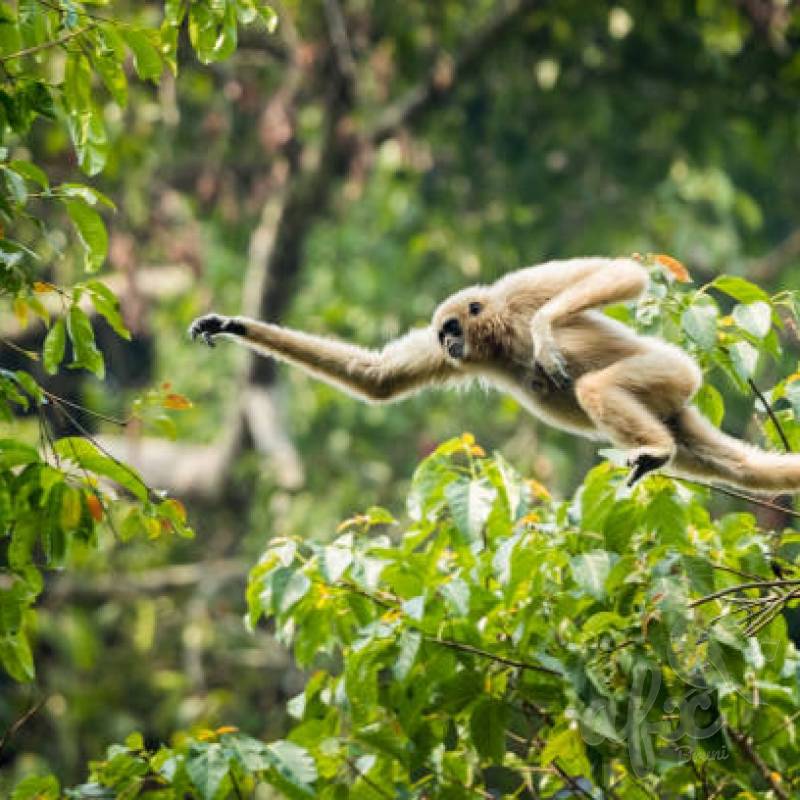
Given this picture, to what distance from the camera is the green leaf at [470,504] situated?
3.84 metres

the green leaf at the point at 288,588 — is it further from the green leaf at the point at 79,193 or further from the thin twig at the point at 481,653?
the green leaf at the point at 79,193

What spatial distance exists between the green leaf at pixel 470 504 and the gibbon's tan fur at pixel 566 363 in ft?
1.48

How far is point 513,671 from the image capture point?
390 centimetres

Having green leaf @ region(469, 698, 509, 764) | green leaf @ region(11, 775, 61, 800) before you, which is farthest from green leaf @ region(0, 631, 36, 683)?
green leaf @ region(469, 698, 509, 764)

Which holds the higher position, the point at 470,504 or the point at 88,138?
the point at 88,138

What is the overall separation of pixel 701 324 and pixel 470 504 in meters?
0.83

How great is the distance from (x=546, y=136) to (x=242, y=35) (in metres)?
3.01

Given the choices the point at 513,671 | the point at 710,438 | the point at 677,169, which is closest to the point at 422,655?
the point at 513,671

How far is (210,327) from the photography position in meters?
4.66

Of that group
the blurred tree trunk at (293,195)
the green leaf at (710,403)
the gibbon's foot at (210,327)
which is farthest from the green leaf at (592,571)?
the blurred tree trunk at (293,195)

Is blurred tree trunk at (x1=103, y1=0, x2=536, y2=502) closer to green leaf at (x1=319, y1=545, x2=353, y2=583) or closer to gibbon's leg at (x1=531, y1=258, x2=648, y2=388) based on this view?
gibbon's leg at (x1=531, y1=258, x2=648, y2=388)

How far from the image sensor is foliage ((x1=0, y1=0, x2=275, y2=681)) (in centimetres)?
311

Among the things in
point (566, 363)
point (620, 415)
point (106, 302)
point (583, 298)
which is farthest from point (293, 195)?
point (106, 302)

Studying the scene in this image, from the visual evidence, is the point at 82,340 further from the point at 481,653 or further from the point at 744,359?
the point at 744,359
